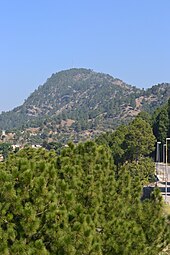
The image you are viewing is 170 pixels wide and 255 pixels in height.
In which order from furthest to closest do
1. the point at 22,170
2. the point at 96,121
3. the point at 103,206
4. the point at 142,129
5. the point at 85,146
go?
the point at 96,121, the point at 142,129, the point at 85,146, the point at 103,206, the point at 22,170

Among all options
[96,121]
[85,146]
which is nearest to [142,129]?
[85,146]

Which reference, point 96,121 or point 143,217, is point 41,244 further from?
point 96,121

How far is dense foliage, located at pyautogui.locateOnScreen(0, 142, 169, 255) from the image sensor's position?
1030 cm

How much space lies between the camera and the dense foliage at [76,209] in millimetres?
10297

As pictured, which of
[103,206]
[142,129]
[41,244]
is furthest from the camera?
[142,129]

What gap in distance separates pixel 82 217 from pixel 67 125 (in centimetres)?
16331

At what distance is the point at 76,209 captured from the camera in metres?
11.1

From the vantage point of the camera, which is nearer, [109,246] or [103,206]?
[109,246]

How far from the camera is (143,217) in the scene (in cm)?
1440

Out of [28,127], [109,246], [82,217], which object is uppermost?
[28,127]

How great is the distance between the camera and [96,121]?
170 m

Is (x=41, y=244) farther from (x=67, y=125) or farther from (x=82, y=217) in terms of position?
(x=67, y=125)

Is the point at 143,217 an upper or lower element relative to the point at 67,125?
lower

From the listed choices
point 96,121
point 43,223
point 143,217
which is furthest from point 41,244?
point 96,121
